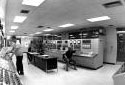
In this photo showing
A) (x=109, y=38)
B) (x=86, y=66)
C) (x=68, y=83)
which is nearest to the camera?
(x=68, y=83)

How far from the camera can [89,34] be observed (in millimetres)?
7965

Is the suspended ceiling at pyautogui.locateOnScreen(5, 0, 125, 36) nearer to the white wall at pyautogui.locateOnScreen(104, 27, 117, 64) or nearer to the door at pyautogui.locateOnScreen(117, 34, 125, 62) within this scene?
the white wall at pyautogui.locateOnScreen(104, 27, 117, 64)

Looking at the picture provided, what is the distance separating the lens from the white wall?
8.32 m

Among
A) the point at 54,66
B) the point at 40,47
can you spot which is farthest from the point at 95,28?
the point at 40,47

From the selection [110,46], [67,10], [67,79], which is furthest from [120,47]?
[67,10]

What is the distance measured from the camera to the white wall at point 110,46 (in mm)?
8318

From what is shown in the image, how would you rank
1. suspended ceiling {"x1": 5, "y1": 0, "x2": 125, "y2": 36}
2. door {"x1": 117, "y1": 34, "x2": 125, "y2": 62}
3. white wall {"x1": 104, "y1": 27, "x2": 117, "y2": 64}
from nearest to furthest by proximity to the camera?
1. suspended ceiling {"x1": 5, "y1": 0, "x2": 125, "y2": 36}
2. white wall {"x1": 104, "y1": 27, "x2": 117, "y2": 64}
3. door {"x1": 117, "y1": 34, "x2": 125, "y2": 62}

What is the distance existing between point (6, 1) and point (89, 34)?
5955 mm

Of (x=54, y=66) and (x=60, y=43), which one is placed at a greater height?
(x=60, y=43)

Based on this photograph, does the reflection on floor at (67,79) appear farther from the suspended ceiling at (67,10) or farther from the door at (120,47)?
the door at (120,47)

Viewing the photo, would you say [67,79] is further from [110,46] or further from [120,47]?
[120,47]

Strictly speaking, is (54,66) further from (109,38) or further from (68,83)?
(109,38)

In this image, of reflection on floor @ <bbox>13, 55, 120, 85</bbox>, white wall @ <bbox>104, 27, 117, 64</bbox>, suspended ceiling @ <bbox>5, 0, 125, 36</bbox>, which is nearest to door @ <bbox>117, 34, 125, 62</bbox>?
white wall @ <bbox>104, 27, 117, 64</bbox>

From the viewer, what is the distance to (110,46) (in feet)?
28.0
